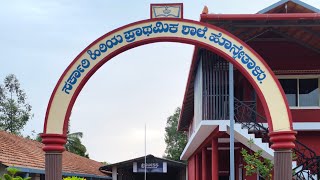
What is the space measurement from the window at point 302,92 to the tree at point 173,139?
41.7 m

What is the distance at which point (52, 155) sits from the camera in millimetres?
9195

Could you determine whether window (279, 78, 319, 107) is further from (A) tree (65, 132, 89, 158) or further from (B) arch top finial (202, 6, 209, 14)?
(A) tree (65, 132, 89, 158)

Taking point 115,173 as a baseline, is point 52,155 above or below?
above

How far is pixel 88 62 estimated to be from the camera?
9.48 meters

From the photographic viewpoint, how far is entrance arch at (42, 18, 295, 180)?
9328 mm

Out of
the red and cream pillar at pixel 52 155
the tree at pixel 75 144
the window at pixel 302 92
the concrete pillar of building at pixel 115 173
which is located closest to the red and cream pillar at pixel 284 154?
the red and cream pillar at pixel 52 155

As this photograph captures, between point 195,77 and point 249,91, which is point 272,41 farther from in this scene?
point 195,77

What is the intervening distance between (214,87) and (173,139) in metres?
46.5

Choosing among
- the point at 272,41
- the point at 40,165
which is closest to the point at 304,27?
the point at 272,41

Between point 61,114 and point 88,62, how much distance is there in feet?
3.33

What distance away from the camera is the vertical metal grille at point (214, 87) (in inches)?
642

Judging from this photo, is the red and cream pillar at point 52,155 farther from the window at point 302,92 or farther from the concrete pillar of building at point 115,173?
the concrete pillar of building at point 115,173

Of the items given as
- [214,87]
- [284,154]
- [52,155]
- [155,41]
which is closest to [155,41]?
[155,41]

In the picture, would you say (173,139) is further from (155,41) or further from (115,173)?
(155,41)
